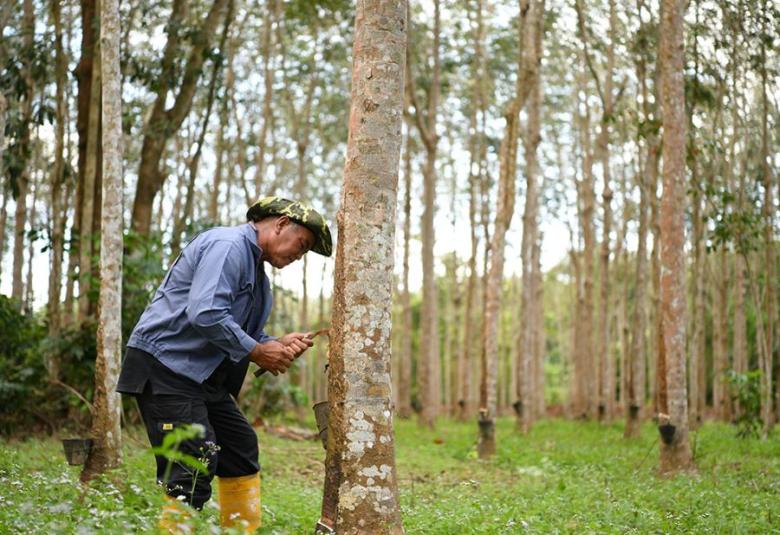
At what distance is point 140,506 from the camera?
448 centimetres

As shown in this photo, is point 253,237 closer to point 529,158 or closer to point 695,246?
point 529,158

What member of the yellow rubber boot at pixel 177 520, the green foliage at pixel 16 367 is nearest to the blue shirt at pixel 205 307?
the yellow rubber boot at pixel 177 520

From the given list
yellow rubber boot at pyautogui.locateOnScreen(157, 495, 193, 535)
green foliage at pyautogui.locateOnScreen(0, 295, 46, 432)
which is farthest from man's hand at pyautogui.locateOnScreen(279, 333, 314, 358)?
green foliage at pyautogui.locateOnScreen(0, 295, 46, 432)

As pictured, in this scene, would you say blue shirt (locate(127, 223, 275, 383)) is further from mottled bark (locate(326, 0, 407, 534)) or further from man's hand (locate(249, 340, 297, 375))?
mottled bark (locate(326, 0, 407, 534))

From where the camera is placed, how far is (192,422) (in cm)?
380

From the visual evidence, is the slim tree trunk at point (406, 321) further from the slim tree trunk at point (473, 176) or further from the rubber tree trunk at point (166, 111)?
the rubber tree trunk at point (166, 111)

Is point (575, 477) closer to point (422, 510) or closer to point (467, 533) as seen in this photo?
point (422, 510)

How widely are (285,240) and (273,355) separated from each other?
0.55m

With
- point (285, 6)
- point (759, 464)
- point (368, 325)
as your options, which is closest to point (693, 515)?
point (368, 325)

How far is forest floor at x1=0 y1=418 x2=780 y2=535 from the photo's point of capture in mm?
4117

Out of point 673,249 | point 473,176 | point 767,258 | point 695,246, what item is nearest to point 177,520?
point 673,249

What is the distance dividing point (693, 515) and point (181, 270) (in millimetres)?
3874

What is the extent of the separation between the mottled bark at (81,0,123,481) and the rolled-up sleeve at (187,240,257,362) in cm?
303

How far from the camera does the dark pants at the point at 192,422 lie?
371cm
